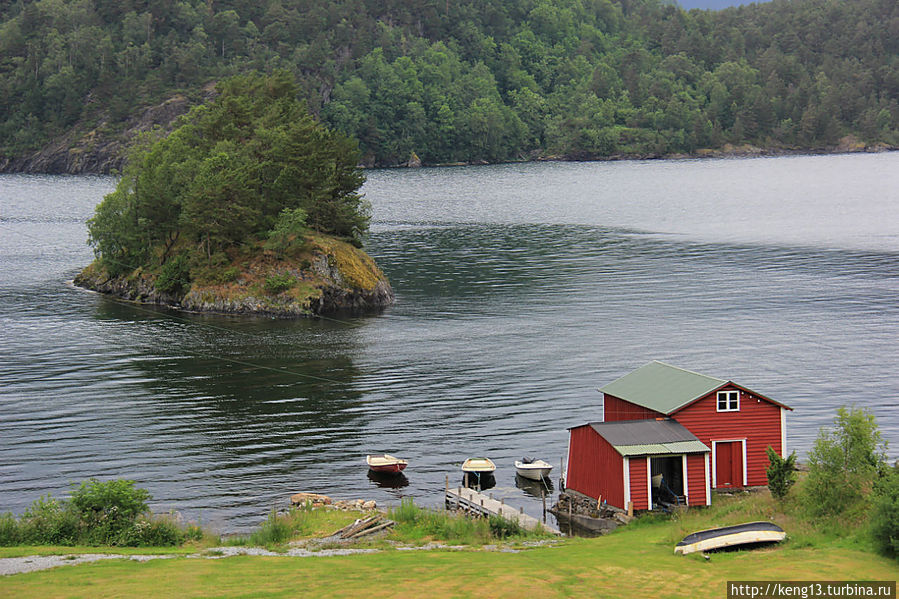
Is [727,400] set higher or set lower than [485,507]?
higher

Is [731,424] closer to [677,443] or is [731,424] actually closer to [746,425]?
[746,425]

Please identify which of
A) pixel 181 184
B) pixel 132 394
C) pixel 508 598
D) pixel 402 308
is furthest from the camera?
pixel 181 184

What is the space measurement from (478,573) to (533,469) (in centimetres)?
1720

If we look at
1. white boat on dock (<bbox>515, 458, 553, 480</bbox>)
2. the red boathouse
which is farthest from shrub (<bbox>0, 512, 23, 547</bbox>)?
the red boathouse

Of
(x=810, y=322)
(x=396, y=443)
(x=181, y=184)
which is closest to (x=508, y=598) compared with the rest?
(x=396, y=443)

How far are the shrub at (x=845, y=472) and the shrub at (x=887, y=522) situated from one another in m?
3.39

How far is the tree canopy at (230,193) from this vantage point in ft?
305

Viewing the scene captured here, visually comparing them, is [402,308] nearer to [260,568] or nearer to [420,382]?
[420,382]

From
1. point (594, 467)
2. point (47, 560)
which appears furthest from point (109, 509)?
point (594, 467)

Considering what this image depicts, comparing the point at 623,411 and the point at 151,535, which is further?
the point at 623,411

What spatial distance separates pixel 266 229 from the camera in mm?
95688

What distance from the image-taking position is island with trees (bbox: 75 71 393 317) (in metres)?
91.1

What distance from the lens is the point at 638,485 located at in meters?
40.3

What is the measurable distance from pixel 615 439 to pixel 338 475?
14.3 m
